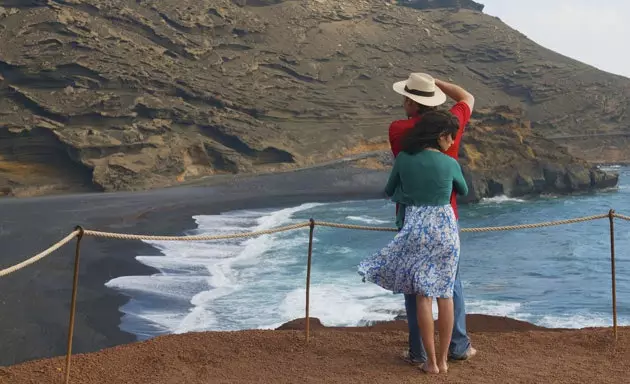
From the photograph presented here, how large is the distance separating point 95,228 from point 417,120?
17303 millimetres

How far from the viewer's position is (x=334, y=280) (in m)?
13.3

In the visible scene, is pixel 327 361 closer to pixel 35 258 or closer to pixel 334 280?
pixel 35 258

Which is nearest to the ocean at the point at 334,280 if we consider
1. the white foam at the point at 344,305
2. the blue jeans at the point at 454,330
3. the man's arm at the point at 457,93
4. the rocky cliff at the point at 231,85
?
the white foam at the point at 344,305

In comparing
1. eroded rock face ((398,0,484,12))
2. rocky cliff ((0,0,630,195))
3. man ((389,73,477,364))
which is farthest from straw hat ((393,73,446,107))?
eroded rock face ((398,0,484,12))

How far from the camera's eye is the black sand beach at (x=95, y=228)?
902 cm

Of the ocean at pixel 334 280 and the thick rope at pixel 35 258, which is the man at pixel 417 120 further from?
the ocean at pixel 334 280

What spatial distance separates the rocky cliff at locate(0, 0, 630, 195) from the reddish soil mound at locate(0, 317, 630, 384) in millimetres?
27324

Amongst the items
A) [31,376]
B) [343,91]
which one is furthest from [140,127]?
[31,376]

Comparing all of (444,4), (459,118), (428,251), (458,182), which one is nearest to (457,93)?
(459,118)

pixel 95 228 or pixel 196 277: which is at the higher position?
pixel 95 228

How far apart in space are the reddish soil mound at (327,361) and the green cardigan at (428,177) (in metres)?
1.07

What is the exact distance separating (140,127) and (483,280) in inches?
988

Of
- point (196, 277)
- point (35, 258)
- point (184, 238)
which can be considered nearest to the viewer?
point (35, 258)

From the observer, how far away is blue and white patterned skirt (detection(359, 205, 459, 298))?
3.92 m
